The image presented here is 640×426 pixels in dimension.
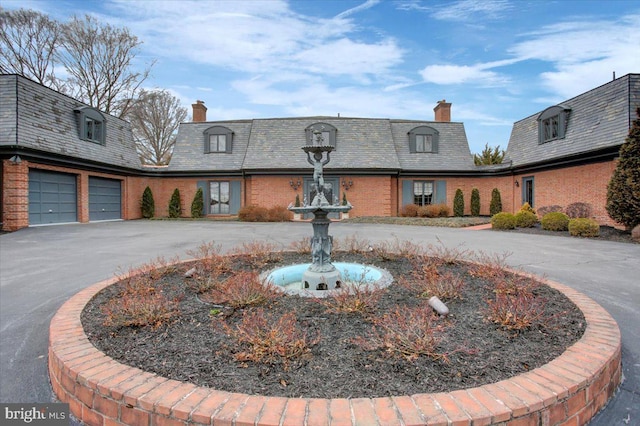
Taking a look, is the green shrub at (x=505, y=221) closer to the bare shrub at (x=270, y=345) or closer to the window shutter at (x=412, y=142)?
the window shutter at (x=412, y=142)

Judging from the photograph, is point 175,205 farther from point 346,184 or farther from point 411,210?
point 411,210

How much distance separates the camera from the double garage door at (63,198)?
526 inches

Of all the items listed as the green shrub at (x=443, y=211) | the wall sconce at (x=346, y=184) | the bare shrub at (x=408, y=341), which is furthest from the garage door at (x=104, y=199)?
the green shrub at (x=443, y=211)

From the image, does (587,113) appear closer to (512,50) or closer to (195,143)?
(512,50)

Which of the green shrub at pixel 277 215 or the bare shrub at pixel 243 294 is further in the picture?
the green shrub at pixel 277 215

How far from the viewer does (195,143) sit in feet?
68.9

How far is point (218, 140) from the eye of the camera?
2088 cm

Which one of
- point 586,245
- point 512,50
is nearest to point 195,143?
point 512,50

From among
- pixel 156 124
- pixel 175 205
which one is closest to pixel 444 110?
pixel 175 205

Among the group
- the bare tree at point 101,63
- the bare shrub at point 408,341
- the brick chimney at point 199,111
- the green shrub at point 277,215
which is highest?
the bare tree at point 101,63

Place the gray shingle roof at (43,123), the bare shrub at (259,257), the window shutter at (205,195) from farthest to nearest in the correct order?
the window shutter at (205,195) → the gray shingle roof at (43,123) → the bare shrub at (259,257)

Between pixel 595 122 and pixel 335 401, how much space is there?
1724 cm

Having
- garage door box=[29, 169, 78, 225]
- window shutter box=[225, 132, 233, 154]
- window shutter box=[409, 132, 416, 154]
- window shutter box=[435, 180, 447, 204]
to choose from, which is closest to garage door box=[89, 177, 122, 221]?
garage door box=[29, 169, 78, 225]

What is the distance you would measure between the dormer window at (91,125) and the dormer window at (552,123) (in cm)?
2293
